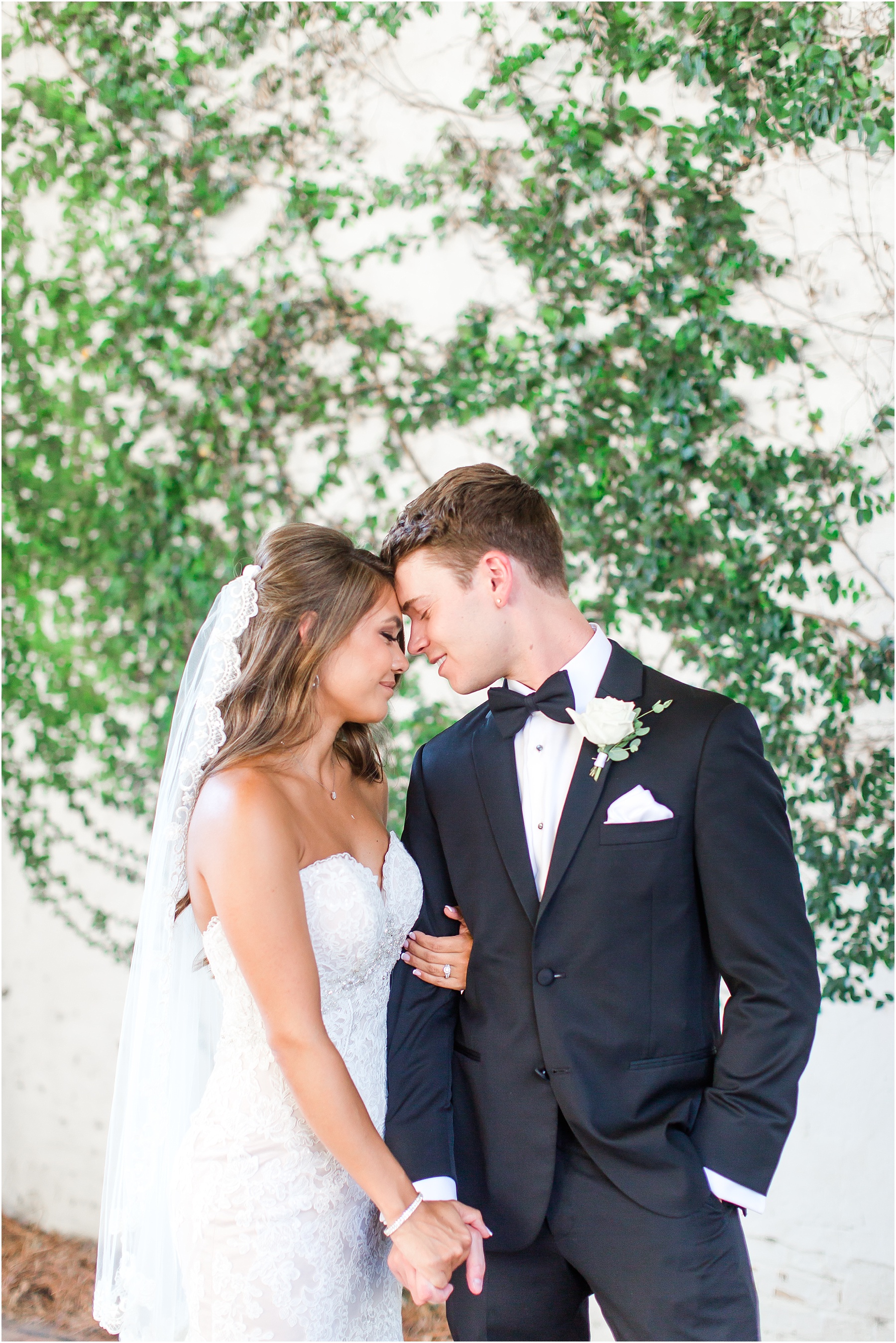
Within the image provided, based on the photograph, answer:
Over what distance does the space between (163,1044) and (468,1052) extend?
0.63 metres

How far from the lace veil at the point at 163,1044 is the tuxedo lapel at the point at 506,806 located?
51 centimetres

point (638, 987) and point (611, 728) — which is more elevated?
point (611, 728)

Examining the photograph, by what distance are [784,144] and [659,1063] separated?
8.69ft

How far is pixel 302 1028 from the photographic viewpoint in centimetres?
174

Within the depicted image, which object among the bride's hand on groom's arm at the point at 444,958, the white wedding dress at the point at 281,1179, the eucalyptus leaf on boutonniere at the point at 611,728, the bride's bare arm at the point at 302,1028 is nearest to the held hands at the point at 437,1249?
the bride's bare arm at the point at 302,1028

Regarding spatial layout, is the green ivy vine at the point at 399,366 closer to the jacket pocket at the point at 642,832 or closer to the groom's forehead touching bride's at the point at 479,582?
the groom's forehead touching bride's at the point at 479,582

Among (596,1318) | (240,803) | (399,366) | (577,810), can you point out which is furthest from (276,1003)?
(399,366)

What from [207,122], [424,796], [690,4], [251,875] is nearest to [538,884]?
[424,796]

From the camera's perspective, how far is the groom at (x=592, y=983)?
1.68 metres

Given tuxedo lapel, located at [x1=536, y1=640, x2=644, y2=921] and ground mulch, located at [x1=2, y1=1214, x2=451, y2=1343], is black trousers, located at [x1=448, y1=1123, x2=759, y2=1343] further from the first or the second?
ground mulch, located at [x1=2, y1=1214, x2=451, y2=1343]

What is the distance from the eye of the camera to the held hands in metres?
1.69

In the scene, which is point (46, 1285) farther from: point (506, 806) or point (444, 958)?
point (506, 806)

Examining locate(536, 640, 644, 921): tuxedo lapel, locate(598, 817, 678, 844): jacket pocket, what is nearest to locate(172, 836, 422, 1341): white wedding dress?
locate(536, 640, 644, 921): tuxedo lapel

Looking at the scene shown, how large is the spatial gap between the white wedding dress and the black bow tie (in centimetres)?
38
